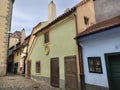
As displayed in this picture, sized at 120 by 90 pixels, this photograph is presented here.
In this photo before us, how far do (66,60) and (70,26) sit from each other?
2.67m

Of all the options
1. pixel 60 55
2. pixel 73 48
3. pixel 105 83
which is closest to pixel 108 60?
pixel 105 83

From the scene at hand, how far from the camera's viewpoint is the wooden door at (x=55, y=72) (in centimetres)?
1027

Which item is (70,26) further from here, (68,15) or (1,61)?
(1,61)

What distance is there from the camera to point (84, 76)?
7.97 metres

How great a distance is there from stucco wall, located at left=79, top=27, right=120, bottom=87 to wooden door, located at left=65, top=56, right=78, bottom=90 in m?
0.87

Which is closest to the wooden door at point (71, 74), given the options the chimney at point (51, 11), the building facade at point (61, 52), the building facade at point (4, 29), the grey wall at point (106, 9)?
the building facade at point (61, 52)

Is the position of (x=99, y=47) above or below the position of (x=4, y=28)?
below

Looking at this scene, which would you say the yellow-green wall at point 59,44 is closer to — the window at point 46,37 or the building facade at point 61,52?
the building facade at point 61,52

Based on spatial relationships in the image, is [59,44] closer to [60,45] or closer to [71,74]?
[60,45]

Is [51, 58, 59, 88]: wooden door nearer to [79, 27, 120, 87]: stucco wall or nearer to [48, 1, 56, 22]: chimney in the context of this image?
[79, 27, 120, 87]: stucco wall

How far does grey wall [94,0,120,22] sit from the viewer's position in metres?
9.43

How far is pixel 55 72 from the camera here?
414 inches

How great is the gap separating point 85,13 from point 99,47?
12.3 ft

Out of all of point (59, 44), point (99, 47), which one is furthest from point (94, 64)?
point (59, 44)
